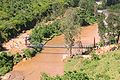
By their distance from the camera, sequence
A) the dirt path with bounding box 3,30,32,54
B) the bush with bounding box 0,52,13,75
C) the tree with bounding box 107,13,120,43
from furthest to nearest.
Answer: the dirt path with bounding box 3,30,32,54 → the tree with bounding box 107,13,120,43 → the bush with bounding box 0,52,13,75

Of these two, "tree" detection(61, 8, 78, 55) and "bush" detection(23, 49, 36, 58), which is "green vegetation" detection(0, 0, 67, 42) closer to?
"bush" detection(23, 49, 36, 58)

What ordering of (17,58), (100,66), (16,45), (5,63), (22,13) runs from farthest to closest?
(22,13) → (16,45) → (17,58) → (5,63) → (100,66)

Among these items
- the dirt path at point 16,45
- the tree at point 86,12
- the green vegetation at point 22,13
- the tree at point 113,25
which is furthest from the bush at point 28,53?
the tree at point 86,12

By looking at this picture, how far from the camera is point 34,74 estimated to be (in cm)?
3509

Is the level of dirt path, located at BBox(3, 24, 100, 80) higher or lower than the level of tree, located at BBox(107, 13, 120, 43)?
lower

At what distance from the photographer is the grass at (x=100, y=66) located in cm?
2845

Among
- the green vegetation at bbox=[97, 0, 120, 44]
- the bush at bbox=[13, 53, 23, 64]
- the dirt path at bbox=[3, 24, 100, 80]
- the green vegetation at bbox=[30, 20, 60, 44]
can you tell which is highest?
the green vegetation at bbox=[97, 0, 120, 44]

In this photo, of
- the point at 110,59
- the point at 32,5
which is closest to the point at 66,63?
the point at 110,59

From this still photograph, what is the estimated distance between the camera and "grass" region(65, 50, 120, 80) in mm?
28448

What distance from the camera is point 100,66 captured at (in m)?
31.4

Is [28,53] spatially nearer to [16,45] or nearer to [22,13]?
[16,45]

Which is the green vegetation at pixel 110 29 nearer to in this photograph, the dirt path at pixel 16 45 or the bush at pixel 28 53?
the bush at pixel 28 53

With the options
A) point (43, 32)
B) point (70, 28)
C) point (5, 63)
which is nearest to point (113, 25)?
point (70, 28)

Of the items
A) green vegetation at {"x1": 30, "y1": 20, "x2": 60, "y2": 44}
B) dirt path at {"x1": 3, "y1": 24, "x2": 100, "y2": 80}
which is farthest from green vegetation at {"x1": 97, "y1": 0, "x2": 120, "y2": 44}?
green vegetation at {"x1": 30, "y1": 20, "x2": 60, "y2": 44}
